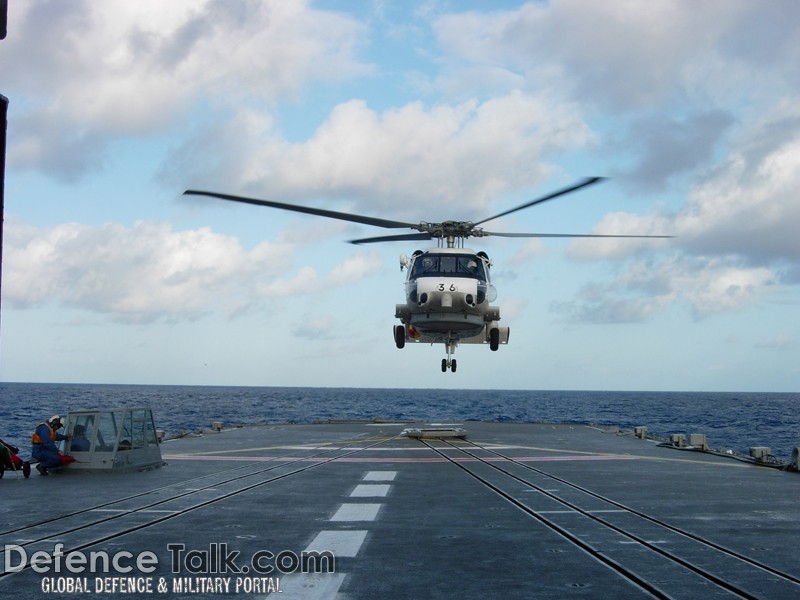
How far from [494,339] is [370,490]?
17.9 meters

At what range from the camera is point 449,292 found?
32219 millimetres

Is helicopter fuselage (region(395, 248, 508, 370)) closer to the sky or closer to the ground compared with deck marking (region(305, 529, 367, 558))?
closer to the sky

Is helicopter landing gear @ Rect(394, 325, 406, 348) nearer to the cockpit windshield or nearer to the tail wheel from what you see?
the tail wheel

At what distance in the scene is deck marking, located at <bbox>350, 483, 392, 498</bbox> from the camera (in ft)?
64.4

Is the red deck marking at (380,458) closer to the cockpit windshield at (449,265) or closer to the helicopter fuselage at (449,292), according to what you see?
the helicopter fuselage at (449,292)

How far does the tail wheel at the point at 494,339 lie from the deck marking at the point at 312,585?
26.7m

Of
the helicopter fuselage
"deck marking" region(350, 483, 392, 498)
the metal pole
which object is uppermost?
the helicopter fuselage

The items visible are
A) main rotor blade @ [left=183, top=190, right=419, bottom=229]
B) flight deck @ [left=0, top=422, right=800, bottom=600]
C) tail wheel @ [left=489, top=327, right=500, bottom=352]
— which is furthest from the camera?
tail wheel @ [left=489, top=327, right=500, bottom=352]

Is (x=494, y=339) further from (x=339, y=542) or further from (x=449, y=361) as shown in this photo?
(x=339, y=542)

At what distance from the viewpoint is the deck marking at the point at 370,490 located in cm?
1964

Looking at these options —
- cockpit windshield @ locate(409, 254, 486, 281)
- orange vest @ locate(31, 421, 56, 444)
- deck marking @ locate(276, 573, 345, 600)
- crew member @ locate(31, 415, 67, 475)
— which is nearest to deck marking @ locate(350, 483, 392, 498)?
deck marking @ locate(276, 573, 345, 600)

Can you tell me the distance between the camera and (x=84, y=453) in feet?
81.5

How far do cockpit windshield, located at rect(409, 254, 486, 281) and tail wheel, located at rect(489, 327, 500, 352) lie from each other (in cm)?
465

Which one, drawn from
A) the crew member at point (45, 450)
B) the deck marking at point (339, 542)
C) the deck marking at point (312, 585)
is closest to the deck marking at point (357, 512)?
the deck marking at point (339, 542)
